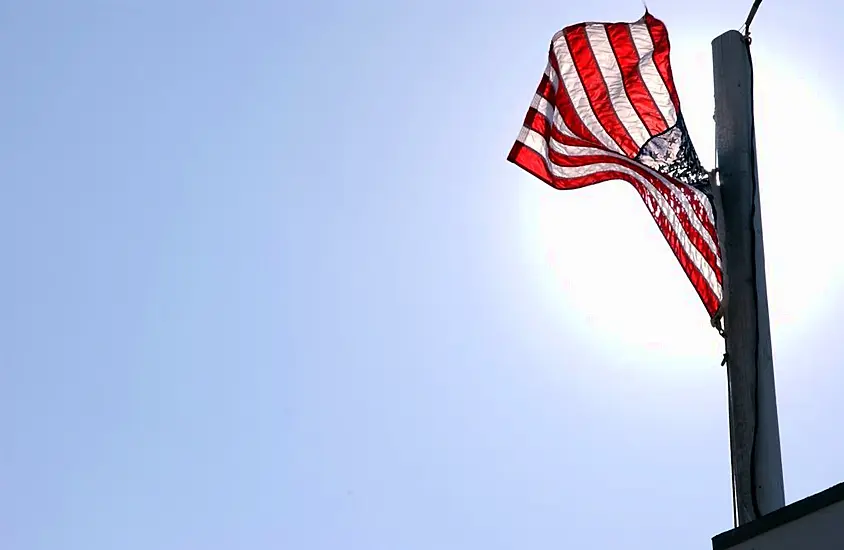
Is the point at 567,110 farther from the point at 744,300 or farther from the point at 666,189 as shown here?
the point at 744,300

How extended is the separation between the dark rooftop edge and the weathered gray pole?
131 cm

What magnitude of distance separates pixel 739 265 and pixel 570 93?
203cm

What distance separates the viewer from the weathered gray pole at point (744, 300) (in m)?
6.98

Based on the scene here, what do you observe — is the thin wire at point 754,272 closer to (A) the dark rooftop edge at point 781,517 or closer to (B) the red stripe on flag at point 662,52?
(B) the red stripe on flag at point 662,52

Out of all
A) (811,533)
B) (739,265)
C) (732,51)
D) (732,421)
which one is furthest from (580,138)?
(811,533)

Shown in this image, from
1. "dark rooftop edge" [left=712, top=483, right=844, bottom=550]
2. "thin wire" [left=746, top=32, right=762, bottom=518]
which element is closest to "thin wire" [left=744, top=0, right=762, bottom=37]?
"thin wire" [left=746, top=32, right=762, bottom=518]

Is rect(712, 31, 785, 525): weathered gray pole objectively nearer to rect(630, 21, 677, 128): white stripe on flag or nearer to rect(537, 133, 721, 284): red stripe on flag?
rect(537, 133, 721, 284): red stripe on flag

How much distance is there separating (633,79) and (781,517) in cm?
411

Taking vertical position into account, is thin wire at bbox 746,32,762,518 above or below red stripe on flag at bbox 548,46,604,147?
below

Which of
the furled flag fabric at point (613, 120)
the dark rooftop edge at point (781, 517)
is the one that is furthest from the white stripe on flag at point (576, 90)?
the dark rooftop edge at point (781, 517)

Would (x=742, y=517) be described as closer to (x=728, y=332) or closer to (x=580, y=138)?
(x=728, y=332)

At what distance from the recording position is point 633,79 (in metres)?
8.83

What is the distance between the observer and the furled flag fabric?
27.4 ft

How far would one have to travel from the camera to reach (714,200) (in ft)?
25.6
